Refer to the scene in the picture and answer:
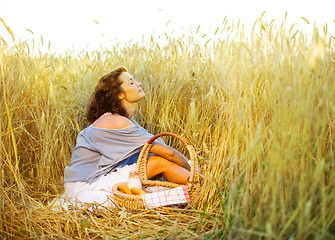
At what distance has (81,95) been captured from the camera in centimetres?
316

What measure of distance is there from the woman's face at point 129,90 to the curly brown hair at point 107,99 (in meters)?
0.03

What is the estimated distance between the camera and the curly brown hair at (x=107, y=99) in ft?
9.16

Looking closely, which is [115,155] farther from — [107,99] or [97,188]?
[107,99]

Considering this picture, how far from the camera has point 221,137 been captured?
A: 188cm

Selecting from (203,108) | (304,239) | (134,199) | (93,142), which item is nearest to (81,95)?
(93,142)

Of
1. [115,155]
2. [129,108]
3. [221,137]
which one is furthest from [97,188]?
[221,137]

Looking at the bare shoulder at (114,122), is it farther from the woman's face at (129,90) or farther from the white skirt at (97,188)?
the white skirt at (97,188)

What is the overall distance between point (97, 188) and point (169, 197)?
542 mm

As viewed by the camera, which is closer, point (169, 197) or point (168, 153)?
point (169, 197)

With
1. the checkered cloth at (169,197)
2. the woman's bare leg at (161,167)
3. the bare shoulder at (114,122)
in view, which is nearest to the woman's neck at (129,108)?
the bare shoulder at (114,122)

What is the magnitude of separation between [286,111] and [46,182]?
1758 millimetres

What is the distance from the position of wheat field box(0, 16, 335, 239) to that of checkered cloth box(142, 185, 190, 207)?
5 cm

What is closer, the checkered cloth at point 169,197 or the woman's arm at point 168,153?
the checkered cloth at point 169,197

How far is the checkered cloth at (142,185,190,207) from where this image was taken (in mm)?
2016
